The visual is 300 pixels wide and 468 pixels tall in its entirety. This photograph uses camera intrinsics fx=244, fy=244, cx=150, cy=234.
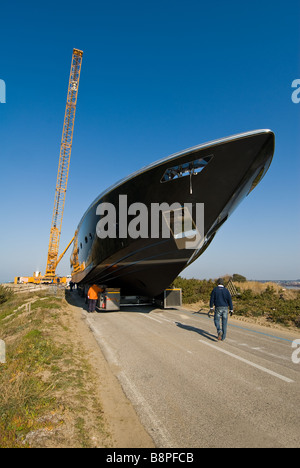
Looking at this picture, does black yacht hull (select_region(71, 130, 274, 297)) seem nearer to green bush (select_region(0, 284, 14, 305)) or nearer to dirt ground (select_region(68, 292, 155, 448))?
dirt ground (select_region(68, 292, 155, 448))

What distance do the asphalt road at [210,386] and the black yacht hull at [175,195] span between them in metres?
3.99

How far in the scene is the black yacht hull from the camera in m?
7.29

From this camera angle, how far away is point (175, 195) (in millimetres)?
8578

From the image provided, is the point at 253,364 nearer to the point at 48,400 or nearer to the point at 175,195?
the point at 48,400

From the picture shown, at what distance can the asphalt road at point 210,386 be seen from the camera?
8.10 ft

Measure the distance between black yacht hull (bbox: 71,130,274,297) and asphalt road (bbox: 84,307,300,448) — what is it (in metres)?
3.99

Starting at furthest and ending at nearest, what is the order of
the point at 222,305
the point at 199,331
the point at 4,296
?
the point at 4,296
the point at 199,331
the point at 222,305

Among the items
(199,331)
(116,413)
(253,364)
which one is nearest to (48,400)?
(116,413)

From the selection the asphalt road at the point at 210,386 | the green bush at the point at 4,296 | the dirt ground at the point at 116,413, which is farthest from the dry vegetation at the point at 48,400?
the green bush at the point at 4,296

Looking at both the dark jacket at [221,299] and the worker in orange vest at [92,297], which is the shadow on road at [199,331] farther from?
the worker in orange vest at [92,297]

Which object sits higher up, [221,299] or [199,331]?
[221,299]

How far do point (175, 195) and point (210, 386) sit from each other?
615 cm

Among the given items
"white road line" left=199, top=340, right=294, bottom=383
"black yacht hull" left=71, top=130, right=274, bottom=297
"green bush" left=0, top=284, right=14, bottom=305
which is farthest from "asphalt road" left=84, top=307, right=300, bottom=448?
"green bush" left=0, top=284, right=14, bottom=305
